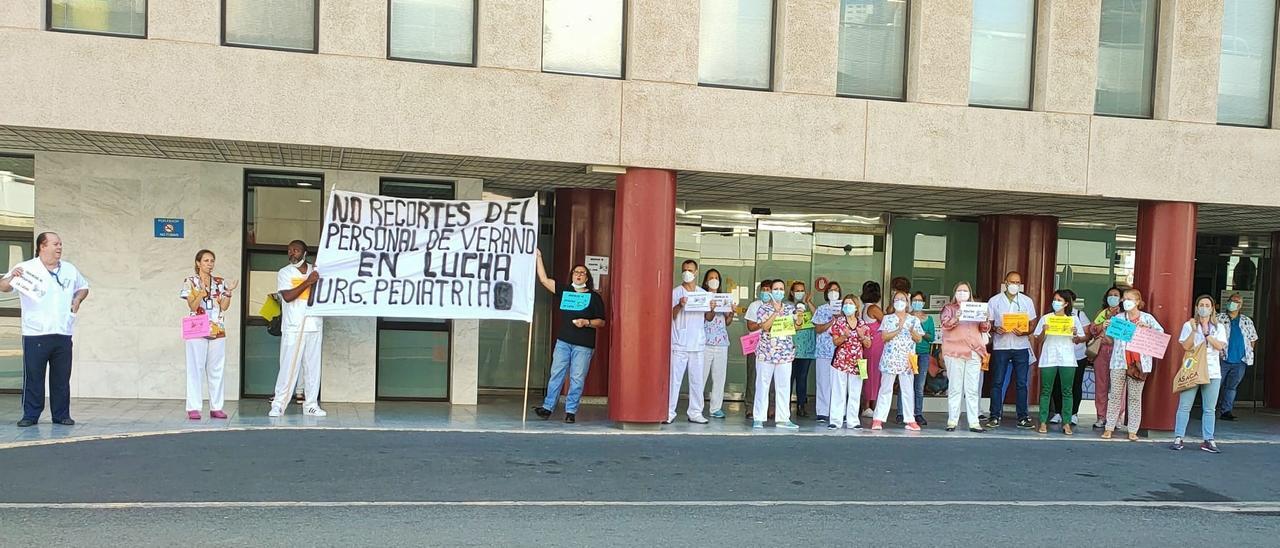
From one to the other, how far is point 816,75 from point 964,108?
1.96 meters

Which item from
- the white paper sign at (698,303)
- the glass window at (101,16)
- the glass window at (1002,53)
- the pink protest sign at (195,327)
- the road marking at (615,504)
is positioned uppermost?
the glass window at (1002,53)

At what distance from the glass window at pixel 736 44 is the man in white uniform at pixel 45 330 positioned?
7.10m

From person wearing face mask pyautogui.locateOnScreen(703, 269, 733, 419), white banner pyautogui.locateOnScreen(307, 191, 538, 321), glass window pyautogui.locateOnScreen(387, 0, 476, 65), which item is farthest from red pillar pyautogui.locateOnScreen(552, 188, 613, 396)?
glass window pyautogui.locateOnScreen(387, 0, 476, 65)

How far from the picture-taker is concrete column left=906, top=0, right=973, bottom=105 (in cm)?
1233

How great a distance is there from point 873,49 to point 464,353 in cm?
647

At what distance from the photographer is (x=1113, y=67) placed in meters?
13.2

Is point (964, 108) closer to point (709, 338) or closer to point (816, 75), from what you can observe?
point (816, 75)

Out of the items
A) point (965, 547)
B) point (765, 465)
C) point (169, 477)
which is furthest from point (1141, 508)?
point (169, 477)

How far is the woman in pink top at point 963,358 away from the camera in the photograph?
40.9 feet

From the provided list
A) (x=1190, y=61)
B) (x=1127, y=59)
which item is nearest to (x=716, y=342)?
(x=1127, y=59)

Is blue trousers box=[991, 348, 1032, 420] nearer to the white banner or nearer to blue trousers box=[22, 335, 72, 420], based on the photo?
the white banner

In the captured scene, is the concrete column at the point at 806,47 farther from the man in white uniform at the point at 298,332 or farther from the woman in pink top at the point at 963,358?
the man in white uniform at the point at 298,332

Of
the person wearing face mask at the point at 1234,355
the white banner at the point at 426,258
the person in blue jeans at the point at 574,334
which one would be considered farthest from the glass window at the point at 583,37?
the person wearing face mask at the point at 1234,355

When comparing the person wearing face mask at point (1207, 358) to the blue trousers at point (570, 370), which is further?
the blue trousers at point (570, 370)
